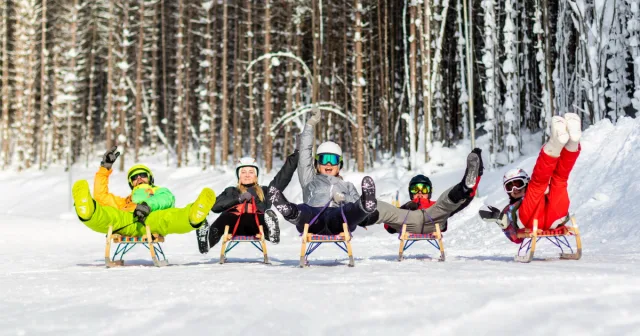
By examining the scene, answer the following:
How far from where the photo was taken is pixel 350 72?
30.6 m

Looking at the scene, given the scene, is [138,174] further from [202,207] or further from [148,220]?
[202,207]

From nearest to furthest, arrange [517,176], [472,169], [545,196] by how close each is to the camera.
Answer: [472,169]
[545,196]
[517,176]

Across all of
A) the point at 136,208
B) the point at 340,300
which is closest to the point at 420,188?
the point at 136,208

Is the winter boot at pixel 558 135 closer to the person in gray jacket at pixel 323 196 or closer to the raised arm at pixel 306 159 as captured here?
the person in gray jacket at pixel 323 196

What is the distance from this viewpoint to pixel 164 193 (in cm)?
735

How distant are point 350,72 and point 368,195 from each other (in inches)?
993

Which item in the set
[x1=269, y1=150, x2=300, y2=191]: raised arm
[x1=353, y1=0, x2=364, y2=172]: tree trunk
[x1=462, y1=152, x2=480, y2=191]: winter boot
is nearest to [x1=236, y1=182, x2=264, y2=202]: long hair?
[x1=269, y1=150, x2=300, y2=191]: raised arm

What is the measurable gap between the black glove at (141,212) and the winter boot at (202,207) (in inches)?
19.4

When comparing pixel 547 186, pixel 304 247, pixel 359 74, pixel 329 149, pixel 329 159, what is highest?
pixel 359 74

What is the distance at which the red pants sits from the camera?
6137 millimetres

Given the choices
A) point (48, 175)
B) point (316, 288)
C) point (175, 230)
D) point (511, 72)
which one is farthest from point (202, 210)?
point (48, 175)

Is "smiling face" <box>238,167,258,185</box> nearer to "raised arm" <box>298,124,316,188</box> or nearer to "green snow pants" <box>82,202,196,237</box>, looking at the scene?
"raised arm" <box>298,124,316,188</box>

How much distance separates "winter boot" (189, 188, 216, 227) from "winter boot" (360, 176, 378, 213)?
149 cm

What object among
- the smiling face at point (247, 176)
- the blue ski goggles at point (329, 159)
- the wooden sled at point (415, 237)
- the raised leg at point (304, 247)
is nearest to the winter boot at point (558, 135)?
the wooden sled at point (415, 237)
